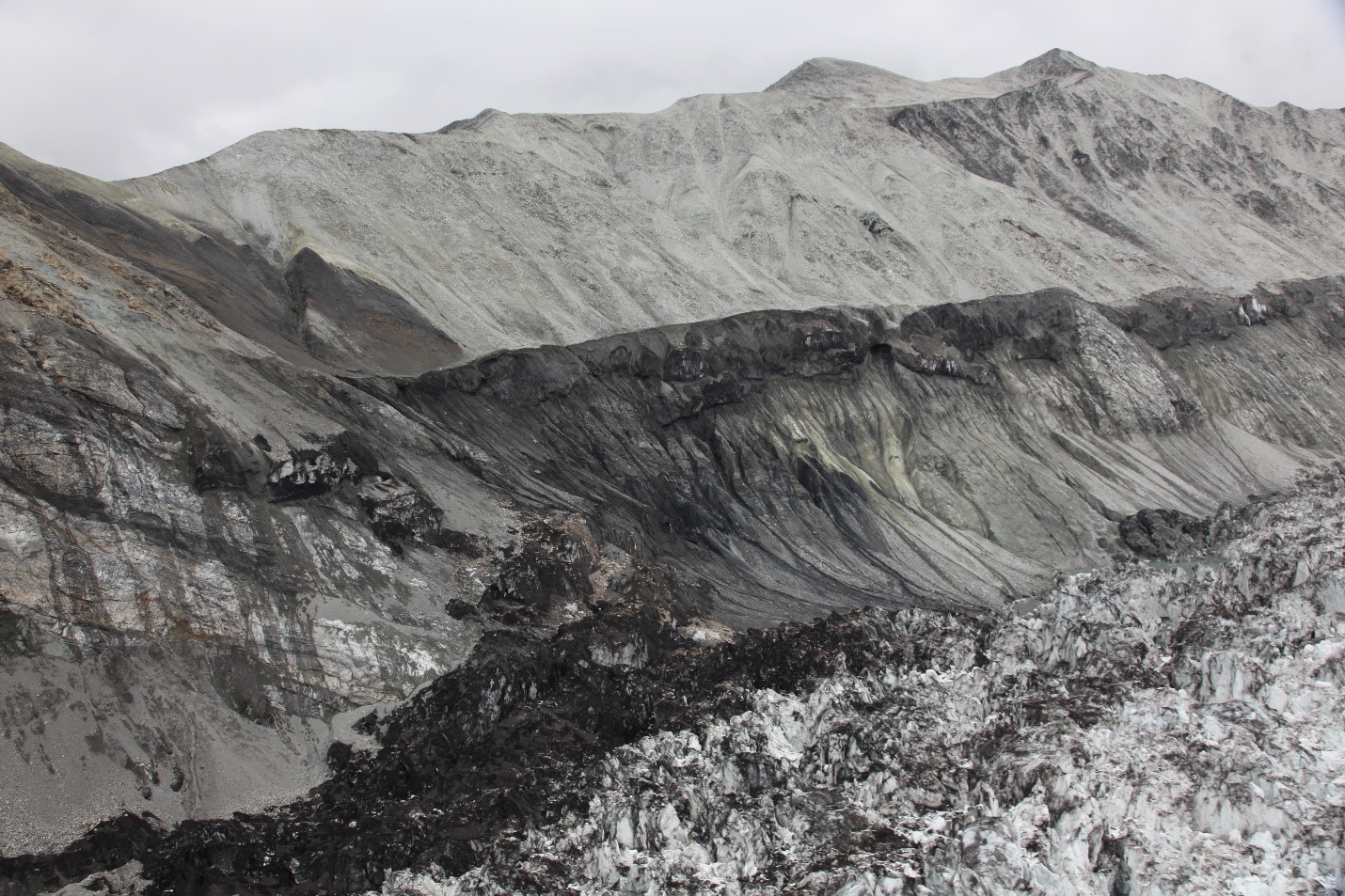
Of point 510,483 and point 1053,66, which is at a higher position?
point 1053,66

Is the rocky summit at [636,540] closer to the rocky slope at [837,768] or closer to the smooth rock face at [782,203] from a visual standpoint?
the rocky slope at [837,768]

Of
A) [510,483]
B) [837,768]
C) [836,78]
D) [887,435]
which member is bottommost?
[837,768]

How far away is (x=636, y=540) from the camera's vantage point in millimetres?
45938

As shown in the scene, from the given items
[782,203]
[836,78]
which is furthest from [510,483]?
[836,78]

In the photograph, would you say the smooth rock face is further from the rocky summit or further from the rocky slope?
the rocky slope

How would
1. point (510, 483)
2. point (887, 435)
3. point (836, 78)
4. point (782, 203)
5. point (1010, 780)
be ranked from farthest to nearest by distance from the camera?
point (836, 78) < point (782, 203) < point (887, 435) < point (510, 483) < point (1010, 780)

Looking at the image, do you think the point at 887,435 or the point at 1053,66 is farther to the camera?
the point at 1053,66

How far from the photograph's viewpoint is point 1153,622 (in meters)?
38.6

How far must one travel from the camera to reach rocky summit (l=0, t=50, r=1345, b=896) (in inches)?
1016

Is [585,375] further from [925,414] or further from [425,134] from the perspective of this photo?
[425,134]

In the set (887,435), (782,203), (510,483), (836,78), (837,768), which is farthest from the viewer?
(836,78)

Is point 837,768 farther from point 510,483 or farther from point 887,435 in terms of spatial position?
point 887,435

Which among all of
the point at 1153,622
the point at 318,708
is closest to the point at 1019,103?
the point at 1153,622

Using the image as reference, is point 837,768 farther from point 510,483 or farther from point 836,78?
point 836,78
